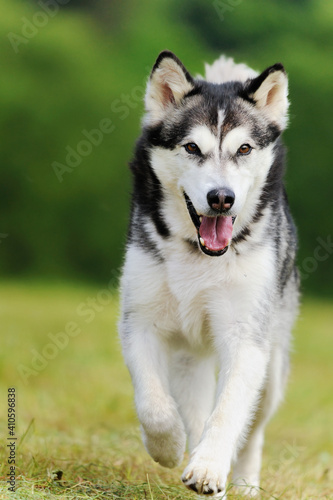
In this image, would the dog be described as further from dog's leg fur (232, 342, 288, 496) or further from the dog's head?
dog's leg fur (232, 342, 288, 496)

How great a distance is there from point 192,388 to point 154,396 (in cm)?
80

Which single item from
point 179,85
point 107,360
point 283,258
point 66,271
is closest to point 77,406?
point 107,360

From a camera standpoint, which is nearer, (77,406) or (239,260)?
(239,260)

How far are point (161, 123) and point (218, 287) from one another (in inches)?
34.9

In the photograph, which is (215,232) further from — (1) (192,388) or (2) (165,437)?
(1) (192,388)

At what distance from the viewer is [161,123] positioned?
13.5ft

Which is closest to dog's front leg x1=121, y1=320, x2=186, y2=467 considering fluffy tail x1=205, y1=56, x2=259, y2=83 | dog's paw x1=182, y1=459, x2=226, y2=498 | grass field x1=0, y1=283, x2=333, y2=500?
grass field x1=0, y1=283, x2=333, y2=500

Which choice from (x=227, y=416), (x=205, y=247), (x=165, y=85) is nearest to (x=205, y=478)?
(x=227, y=416)

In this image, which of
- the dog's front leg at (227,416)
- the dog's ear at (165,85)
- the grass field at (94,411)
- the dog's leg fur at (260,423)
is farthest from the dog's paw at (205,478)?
the dog's ear at (165,85)

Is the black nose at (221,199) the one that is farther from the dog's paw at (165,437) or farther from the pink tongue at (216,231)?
the dog's paw at (165,437)

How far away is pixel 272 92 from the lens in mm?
4156

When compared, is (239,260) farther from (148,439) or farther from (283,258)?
(148,439)

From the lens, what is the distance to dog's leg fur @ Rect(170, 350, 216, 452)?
14.8 feet

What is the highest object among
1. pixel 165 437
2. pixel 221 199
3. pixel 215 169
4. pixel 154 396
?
pixel 215 169
